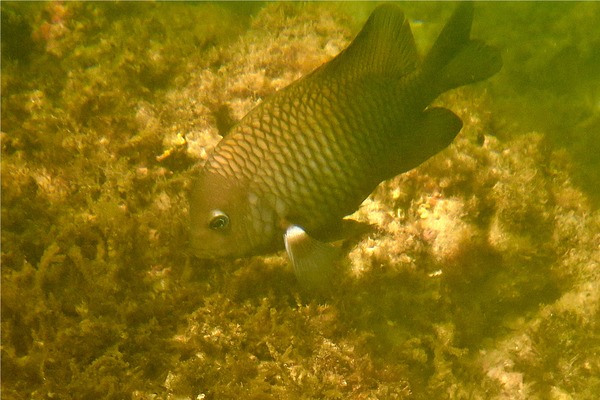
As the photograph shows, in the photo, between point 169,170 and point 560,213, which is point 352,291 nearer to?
point 169,170

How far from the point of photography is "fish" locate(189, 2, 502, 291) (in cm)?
220

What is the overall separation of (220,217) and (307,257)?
21.1 inches

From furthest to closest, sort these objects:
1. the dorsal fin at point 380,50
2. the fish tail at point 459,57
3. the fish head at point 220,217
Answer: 1. the fish tail at point 459,57
2. the dorsal fin at point 380,50
3. the fish head at point 220,217

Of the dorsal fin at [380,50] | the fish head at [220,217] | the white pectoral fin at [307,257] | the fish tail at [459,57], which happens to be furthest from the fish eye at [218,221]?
the fish tail at [459,57]

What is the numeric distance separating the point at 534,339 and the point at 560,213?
1.22 meters

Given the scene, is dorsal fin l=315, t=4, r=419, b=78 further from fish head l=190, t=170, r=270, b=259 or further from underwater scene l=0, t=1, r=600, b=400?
fish head l=190, t=170, r=270, b=259

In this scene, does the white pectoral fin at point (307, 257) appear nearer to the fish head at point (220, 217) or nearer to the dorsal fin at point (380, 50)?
the fish head at point (220, 217)

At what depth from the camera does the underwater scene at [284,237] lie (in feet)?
7.83

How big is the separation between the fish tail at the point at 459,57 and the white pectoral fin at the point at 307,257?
1.21 metres

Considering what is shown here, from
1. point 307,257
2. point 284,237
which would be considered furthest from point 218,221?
point 307,257

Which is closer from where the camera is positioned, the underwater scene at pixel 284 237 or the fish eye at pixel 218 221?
the fish eye at pixel 218 221

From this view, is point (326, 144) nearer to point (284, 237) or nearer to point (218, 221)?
point (284, 237)

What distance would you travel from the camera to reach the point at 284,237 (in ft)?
7.55

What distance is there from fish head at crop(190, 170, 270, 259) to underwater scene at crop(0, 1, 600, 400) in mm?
16
